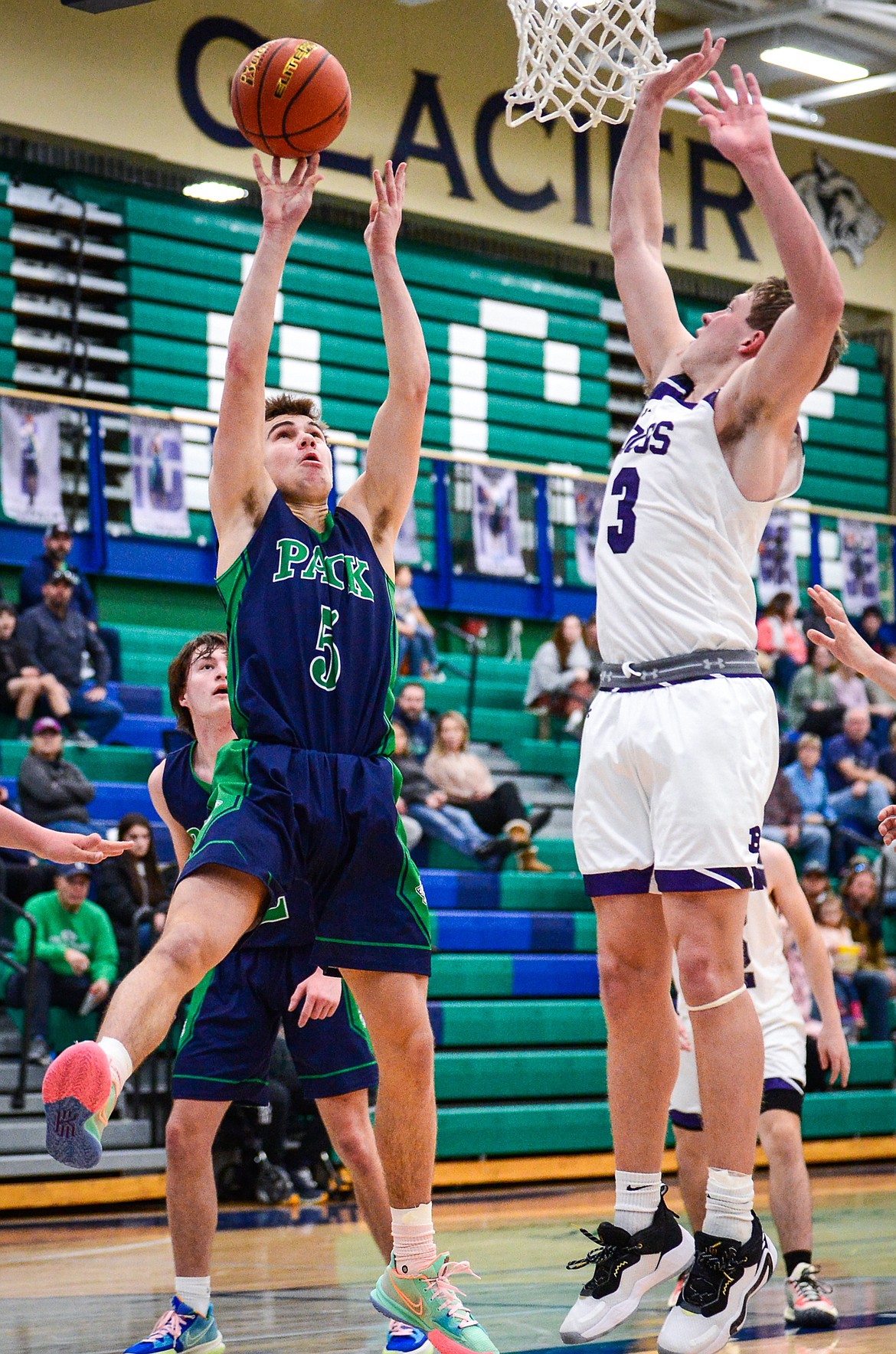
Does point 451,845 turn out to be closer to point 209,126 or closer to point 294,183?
point 209,126

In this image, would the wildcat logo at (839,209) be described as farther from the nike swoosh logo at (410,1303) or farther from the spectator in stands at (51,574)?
the nike swoosh logo at (410,1303)

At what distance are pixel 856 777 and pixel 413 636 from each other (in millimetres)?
3802

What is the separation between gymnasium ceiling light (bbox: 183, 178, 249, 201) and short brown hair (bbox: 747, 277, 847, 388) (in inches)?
437

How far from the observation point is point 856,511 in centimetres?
1920

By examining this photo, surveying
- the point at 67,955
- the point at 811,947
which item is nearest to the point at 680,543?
the point at 811,947

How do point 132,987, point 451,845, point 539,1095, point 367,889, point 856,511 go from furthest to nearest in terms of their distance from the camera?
point 856,511
point 451,845
point 539,1095
point 367,889
point 132,987

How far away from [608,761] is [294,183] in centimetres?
160

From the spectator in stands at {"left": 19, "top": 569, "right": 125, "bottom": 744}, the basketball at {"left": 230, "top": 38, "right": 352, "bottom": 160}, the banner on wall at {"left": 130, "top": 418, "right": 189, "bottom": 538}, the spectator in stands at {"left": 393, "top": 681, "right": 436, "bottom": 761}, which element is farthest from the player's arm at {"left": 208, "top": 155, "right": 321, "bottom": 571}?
the banner on wall at {"left": 130, "top": 418, "right": 189, "bottom": 538}

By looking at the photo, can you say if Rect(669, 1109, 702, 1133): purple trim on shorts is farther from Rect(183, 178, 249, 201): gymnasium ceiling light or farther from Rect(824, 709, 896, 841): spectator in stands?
Rect(183, 178, 249, 201): gymnasium ceiling light

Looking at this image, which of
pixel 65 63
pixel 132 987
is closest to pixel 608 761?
pixel 132 987

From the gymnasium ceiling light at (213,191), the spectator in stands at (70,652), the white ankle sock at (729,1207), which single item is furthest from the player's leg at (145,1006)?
the gymnasium ceiling light at (213,191)

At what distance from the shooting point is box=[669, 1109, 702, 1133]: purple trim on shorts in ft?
19.5

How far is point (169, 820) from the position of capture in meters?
5.07

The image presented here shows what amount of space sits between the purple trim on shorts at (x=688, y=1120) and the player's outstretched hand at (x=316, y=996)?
1608 mm
